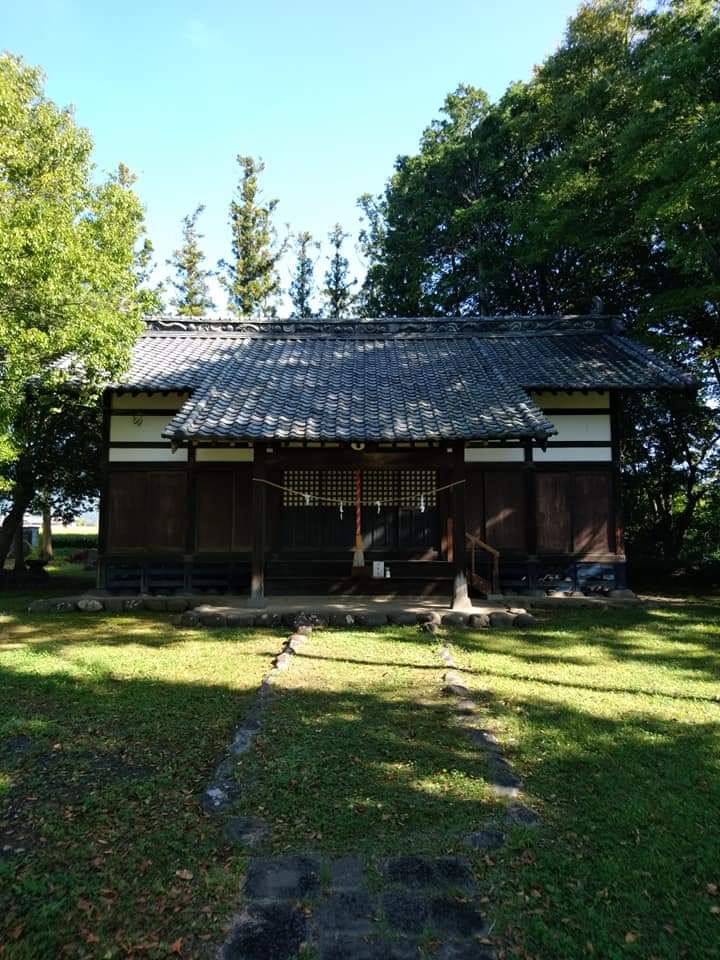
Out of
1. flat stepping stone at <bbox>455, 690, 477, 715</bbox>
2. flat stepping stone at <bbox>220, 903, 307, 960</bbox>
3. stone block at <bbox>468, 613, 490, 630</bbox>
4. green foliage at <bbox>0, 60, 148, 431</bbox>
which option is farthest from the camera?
stone block at <bbox>468, 613, 490, 630</bbox>

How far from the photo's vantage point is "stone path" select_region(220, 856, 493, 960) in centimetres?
248

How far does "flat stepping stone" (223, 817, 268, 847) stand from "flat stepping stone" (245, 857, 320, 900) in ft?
0.62

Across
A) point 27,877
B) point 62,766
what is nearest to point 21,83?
point 62,766

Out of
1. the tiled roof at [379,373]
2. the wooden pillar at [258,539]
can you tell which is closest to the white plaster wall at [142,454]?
the tiled roof at [379,373]

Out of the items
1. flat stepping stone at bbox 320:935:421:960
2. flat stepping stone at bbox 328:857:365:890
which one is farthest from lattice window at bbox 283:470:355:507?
flat stepping stone at bbox 320:935:421:960

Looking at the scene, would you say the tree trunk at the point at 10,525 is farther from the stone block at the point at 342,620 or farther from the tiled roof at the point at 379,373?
the stone block at the point at 342,620

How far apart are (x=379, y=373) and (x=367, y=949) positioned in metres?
11.0

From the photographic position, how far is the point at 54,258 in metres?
8.16

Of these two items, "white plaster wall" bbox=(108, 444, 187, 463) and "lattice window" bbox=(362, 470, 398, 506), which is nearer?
"lattice window" bbox=(362, 470, 398, 506)

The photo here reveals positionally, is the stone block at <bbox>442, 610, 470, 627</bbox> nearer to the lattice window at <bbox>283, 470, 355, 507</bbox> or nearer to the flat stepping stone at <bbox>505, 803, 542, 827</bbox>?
the lattice window at <bbox>283, 470, 355, 507</bbox>

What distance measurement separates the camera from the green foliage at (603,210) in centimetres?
1008

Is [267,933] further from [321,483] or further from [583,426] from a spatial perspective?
[583,426]

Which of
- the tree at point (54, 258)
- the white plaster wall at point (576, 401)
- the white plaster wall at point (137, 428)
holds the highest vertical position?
the tree at point (54, 258)

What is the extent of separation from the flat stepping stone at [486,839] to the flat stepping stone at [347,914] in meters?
0.71
